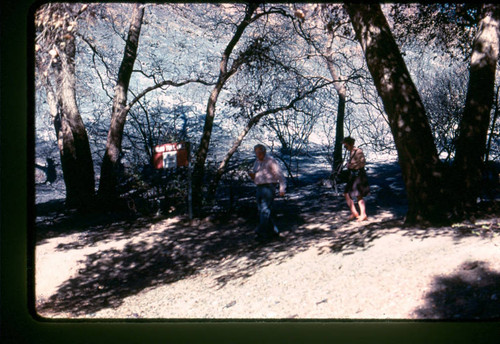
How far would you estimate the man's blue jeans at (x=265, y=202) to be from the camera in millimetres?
5445

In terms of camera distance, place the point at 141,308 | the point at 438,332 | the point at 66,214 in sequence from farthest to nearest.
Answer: the point at 66,214
the point at 141,308
the point at 438,332

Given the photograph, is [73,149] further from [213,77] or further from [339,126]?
[339,126]

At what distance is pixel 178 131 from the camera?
792 cm

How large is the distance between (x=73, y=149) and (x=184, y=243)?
306 cm

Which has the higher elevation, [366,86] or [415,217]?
[366,86]

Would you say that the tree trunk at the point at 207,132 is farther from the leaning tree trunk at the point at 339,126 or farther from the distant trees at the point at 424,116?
the distant trees at the point at 424,116

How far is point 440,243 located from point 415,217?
66 cm

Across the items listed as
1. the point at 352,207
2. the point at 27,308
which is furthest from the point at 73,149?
the point at 352,207

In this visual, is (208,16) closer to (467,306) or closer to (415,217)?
(415,217)

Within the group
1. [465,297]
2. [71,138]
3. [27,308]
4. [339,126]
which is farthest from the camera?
[339,126]

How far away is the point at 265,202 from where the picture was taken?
5555 mm

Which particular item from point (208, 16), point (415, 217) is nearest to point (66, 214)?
point (208, 16)

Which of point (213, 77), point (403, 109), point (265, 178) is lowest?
point (265, 178)

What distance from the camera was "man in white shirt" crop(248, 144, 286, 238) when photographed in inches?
207
